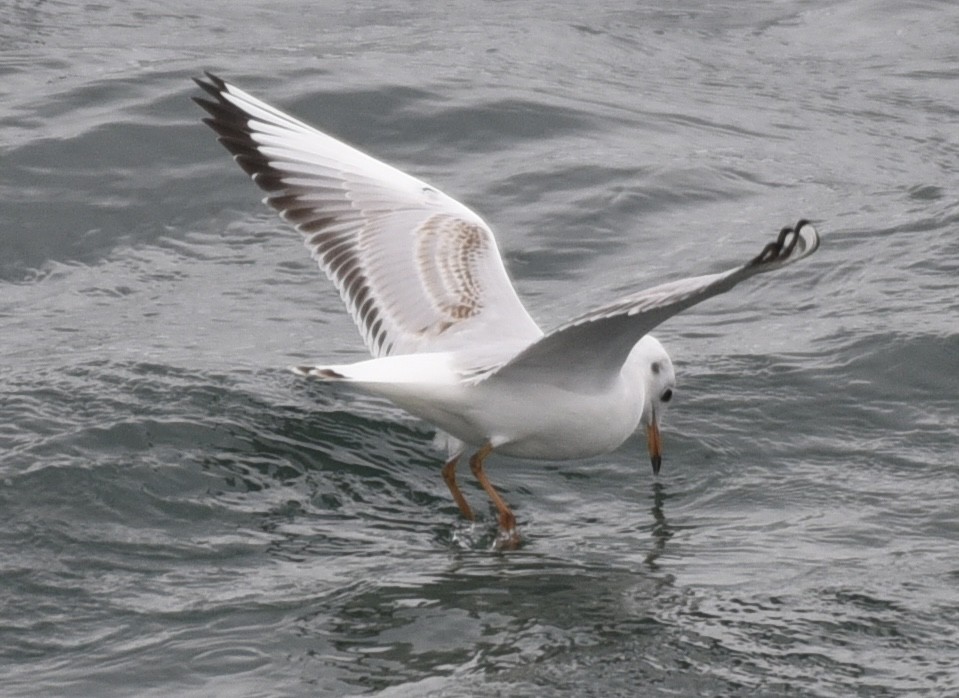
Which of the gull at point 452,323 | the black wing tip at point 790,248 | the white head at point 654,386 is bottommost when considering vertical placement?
the white head at point 654,386

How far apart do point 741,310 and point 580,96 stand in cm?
392

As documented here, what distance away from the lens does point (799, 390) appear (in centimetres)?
864

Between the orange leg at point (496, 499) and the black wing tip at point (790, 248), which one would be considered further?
the orange leg at point (496, 499)

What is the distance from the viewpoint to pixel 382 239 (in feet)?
26.7

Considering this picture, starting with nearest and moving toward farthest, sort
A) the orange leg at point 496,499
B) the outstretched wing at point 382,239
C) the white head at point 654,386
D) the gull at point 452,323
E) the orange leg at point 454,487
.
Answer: the gull at point 452,323
the orange leg at point 496,499
the orange leg at point 454,487
the outstretched wing at point 382,239
the white head at point 654,386

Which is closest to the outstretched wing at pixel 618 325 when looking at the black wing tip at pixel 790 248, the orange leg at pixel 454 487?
the black wing tip at pixel 790 248

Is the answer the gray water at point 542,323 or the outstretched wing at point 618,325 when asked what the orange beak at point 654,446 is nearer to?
the gray water at point 542,323

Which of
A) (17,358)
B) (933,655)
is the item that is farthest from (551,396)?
(17,358)

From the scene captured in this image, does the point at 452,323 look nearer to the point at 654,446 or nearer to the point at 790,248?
the point at 654,446

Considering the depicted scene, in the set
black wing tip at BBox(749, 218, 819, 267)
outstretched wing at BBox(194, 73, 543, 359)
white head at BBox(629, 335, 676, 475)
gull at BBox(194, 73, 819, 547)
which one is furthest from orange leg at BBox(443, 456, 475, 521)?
black wing tip at BBox(749, 218, 819, 267)

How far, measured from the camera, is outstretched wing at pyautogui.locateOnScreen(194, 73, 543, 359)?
7.61 m

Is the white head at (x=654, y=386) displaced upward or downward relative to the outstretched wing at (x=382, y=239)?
downward

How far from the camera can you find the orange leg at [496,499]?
7125 millimetres

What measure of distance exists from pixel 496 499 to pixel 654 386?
1019 millimetres
